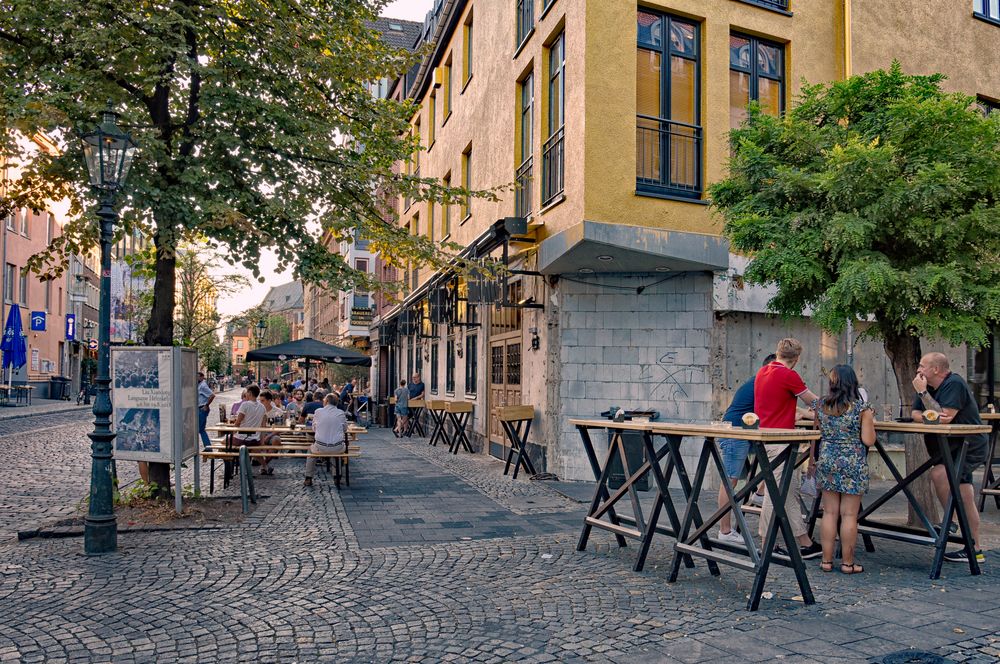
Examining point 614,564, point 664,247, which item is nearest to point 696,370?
point 664,247

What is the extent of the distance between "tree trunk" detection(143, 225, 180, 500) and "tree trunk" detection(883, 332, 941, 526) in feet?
25.2

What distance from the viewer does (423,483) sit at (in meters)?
11.6

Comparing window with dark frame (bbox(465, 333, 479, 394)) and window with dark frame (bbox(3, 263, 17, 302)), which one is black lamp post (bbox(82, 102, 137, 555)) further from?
window with dark frame (bbox(3, 263, 17, 302))

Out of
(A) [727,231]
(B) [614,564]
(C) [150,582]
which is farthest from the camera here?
(A) [727,231]

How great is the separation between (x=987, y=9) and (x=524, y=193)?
9092mm

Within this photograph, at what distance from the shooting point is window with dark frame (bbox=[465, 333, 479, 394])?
17453 millimetres

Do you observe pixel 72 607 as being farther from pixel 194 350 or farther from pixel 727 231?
pixel 727 231

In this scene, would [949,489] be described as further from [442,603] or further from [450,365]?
[450,365]

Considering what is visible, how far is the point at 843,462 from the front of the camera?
6.19 metres

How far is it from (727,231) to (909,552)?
342cm

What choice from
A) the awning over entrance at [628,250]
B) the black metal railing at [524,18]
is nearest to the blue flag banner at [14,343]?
the black metal railing at [524,18]

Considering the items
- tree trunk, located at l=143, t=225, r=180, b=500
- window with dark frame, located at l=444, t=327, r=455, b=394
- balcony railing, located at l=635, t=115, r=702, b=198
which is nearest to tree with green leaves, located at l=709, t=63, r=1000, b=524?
balcony railing, located at l=635, t=115, r=702, b=198

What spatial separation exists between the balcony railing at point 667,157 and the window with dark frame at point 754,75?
0.81 metres

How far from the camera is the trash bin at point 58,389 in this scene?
3878 centimetres
